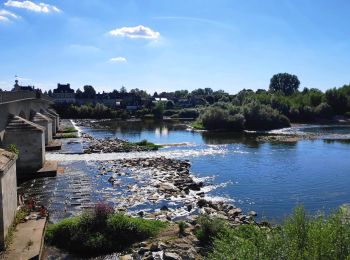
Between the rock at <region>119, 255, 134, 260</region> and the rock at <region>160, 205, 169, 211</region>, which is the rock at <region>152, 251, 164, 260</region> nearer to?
the rock at <region>119, 255, 134, 260</region>

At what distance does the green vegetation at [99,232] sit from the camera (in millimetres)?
16797

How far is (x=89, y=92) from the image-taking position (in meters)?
188

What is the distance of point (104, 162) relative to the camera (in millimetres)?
39875

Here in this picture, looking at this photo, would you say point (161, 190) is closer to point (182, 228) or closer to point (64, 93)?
point (182, 228)

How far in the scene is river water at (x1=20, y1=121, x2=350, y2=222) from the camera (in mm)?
25516

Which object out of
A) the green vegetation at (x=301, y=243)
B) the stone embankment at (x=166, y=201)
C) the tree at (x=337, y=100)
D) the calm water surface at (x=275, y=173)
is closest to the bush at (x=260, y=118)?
the calm water surface at (x=275, y=173)

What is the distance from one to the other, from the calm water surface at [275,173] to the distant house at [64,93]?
406 feet

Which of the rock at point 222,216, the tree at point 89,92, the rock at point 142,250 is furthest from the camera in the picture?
the tree at point 89,92

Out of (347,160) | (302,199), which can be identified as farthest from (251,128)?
(302,199)

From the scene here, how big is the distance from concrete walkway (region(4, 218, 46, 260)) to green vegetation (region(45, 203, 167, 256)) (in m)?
0.62

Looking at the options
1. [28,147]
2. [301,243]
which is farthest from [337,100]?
[301,243]

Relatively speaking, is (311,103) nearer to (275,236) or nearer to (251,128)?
(251,128)

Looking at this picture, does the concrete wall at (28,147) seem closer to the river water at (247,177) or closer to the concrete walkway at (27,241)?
the river water at (247,177)

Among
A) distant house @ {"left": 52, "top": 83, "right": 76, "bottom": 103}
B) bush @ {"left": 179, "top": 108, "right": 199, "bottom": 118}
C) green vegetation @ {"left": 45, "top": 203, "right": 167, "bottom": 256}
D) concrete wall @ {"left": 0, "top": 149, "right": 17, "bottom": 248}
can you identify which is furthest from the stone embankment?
distant house @ {"left": 52, "top": 83, "right": 76, "bottom": 103}
